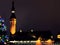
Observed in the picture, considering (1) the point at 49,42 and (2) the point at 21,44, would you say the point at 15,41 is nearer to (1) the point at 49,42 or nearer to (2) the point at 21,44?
(2) the point at 21,44

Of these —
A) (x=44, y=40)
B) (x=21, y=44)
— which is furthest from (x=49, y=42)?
(x=21, y=44)

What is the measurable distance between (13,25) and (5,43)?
138 feet

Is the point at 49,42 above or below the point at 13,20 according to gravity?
below

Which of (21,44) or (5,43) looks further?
(21,44)

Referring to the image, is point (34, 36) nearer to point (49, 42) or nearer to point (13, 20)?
point (49, 42)

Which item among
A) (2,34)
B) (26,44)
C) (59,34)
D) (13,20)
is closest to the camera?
(2,34)

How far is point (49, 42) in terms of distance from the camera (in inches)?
4727

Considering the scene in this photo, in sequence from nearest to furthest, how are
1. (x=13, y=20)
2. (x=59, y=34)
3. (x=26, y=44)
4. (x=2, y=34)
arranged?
(x=2, y=34) → (x=26, y=44) → (x=59, y=34) → (x=13, y=20)

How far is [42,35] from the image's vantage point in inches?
4808

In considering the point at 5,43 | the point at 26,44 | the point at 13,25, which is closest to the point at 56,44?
the point at 26,44

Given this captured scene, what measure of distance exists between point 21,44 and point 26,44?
A: 1.54m

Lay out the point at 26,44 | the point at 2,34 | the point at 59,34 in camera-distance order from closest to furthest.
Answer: the point at 2,34 → the point at 26,44 → the point at 59,34

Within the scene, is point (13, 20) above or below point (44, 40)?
above

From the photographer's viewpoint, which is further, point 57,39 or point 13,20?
point 13,20
